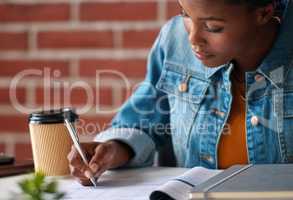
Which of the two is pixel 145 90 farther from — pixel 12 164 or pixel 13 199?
pixel 13 199

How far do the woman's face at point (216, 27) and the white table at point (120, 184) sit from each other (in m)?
0.21

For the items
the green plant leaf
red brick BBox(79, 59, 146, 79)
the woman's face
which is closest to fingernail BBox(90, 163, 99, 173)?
the woman's face

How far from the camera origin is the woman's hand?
0.90 meters

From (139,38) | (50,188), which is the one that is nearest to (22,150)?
(139,38)

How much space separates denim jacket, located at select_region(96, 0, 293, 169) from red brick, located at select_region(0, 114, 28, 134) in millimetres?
531

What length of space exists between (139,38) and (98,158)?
0.66m

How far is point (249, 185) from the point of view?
58cm

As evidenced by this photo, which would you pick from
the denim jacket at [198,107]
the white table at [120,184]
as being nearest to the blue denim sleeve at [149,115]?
the denim jacket at [198,107]

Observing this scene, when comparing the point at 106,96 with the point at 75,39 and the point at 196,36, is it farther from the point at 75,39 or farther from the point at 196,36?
the point at 196,36

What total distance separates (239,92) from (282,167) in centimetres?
43

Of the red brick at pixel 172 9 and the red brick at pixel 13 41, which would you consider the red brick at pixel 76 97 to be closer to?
the red brick at pixel 13 41

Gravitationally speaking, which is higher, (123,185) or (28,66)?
(28,66)

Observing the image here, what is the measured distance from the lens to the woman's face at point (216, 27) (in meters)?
0.93

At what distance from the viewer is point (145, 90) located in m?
1.25
